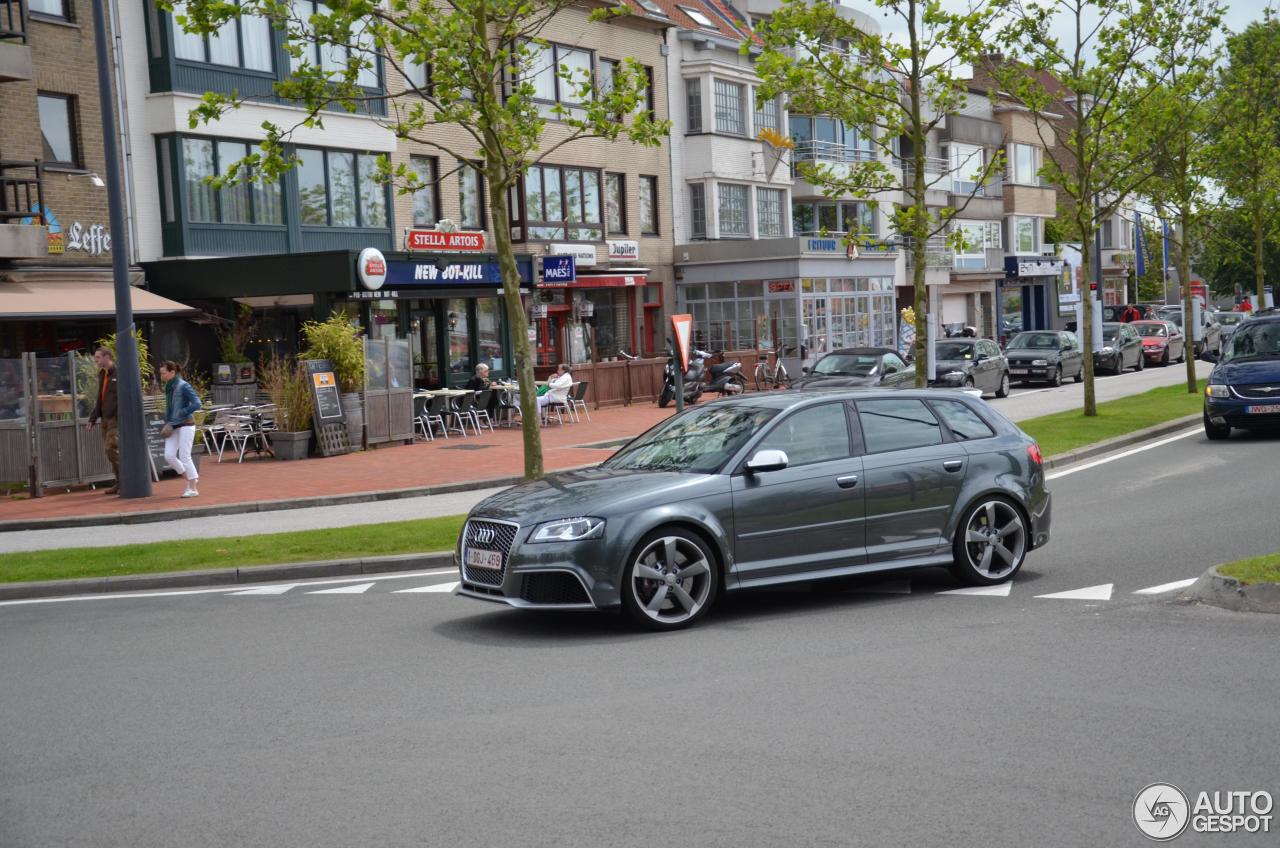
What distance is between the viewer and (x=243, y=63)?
102 ft

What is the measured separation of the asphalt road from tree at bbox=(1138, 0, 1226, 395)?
17904 millimetres

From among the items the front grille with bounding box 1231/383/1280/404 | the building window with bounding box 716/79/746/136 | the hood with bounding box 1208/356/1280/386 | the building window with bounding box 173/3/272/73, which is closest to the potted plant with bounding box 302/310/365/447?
the building window with bounding box 173/3/272/73

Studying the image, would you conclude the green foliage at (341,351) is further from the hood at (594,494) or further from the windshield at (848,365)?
the hood at (594,494)

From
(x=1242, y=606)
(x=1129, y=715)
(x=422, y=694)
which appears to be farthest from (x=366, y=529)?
(x=1129, y=715)

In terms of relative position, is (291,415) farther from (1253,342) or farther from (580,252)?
(580,252)

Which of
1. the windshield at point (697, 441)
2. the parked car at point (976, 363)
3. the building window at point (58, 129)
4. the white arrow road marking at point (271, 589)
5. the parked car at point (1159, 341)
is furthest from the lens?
the parked car at point (1159, 341)

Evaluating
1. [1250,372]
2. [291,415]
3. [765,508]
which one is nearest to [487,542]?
[765,508]

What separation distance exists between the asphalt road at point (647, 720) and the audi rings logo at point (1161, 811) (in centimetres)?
7

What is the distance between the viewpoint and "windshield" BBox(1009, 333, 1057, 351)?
137 feet

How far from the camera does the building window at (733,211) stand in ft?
148

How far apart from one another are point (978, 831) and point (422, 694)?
132 inches

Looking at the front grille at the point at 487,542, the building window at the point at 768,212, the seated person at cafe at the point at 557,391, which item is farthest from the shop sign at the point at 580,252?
the front grille at the point at 487,542

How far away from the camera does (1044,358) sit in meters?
40.9

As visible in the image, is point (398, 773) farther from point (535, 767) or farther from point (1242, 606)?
point (1242, 606)
